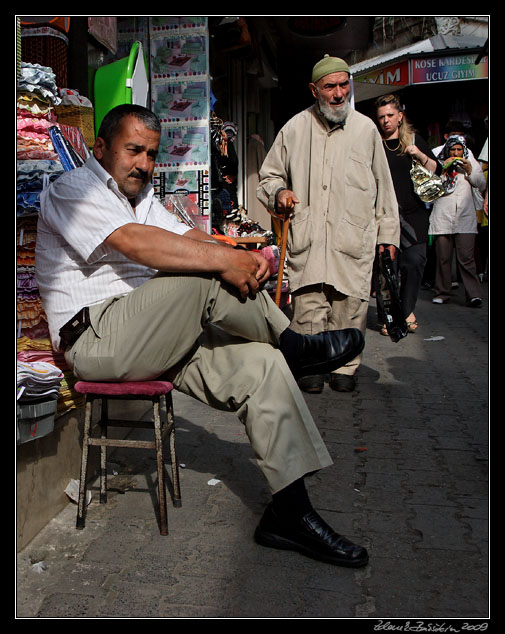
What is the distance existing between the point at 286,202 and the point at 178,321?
2077 mm

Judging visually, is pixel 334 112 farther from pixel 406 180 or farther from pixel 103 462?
pixel 103 462

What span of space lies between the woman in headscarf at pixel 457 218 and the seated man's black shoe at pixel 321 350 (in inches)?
238

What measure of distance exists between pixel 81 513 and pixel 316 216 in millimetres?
2721

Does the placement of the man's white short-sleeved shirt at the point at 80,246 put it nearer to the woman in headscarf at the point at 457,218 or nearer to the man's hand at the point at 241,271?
the man's hand at the point at 241,271

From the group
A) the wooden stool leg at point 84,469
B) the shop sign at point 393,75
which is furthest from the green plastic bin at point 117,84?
the shop sign at point 393,75

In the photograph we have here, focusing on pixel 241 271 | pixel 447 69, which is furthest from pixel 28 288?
pixel 447 69

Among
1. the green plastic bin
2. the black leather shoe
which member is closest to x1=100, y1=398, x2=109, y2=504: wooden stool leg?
the black leather shoe

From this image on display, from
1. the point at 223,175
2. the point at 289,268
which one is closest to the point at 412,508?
the point at 289,268

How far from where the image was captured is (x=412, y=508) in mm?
2914

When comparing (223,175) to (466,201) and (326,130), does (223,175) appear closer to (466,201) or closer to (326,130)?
(326,130)

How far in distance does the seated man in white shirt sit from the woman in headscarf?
610cm

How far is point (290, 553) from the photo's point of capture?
2.52m

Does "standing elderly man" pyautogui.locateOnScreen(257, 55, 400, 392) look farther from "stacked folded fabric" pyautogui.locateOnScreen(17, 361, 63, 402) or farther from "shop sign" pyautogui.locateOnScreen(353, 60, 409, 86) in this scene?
"shop sign" pyautogui.locateOnScreen(353, 60, 409, 86)

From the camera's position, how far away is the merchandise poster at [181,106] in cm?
596
